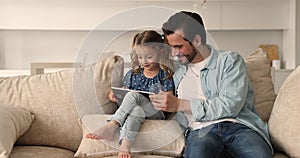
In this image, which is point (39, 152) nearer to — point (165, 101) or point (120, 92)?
point (120, 92)

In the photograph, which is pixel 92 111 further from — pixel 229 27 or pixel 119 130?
pixel 229 27

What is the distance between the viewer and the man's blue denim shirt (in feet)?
6.52

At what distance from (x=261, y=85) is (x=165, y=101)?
55cm

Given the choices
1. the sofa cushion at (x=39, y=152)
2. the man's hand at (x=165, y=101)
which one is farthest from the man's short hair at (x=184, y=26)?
the sofa cushion at (x=39, y=152)

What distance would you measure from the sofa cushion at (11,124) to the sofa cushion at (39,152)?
0.20 feet

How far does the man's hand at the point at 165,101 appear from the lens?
1.96 metres

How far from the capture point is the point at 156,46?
2.01 m

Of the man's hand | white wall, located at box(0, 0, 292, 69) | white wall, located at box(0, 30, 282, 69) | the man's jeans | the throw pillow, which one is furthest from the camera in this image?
white wall, located at box(0, 30, 282, 69)

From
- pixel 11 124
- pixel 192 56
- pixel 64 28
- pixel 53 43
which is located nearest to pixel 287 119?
pixel 192 56

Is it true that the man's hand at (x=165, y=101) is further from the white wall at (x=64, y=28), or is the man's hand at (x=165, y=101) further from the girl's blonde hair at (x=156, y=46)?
the white wall at (x=64, y=28)

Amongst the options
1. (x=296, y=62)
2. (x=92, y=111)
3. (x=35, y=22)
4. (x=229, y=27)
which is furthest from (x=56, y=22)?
(x=92, y=111)

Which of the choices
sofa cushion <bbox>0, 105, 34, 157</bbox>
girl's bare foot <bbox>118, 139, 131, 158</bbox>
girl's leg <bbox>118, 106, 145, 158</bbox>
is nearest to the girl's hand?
girl's leg <bbox>118, 106, 145, 158</bbox>

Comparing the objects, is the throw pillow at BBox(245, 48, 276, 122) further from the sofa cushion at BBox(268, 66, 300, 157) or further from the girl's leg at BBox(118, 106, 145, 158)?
the girl's leg at BBox(118, 106, 145, 158)

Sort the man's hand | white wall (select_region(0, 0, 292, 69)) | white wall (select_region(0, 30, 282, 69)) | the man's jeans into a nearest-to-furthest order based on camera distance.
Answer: the man's jeans, the man's hand, white wall (select_region(0, 0, 292, 69)), white wall (select_region(0, 30, 282, 69))
